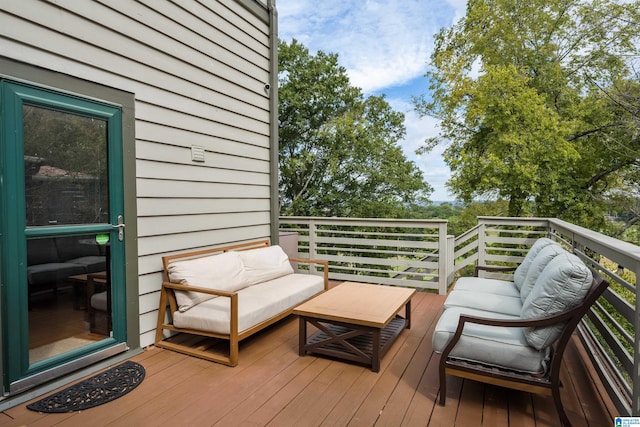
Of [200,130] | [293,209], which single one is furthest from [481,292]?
[293,209]

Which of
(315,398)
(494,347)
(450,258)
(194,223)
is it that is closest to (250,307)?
(315,398)

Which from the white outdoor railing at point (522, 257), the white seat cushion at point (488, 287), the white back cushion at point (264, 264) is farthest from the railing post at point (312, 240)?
the white seat cushion at point (488, 287)

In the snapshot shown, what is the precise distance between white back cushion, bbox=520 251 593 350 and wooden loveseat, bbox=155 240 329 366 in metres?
1.92

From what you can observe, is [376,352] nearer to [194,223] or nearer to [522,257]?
[194,223]

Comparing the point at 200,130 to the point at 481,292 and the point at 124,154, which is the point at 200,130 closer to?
the point at 124,154

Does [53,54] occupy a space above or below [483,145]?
below

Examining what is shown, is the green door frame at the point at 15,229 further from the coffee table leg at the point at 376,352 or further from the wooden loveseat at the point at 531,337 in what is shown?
the wooden loveseat at the point at 531,337

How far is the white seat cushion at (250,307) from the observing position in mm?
2807

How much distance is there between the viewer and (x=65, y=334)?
8.25 feet

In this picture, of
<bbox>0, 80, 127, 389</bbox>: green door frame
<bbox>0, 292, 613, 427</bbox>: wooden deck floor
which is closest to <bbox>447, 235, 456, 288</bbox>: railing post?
<bbox>0, 292, 613, 427</bbox>: wooden deck floor

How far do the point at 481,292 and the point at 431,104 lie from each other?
9123 mm

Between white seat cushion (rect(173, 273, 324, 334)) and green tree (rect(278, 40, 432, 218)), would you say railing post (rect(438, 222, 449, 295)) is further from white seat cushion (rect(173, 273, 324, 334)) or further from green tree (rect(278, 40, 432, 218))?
green tree (rect(278, 40, 432, 218))

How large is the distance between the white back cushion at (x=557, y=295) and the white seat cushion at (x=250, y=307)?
6.26 feet

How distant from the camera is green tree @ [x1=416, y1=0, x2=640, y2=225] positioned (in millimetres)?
8789
